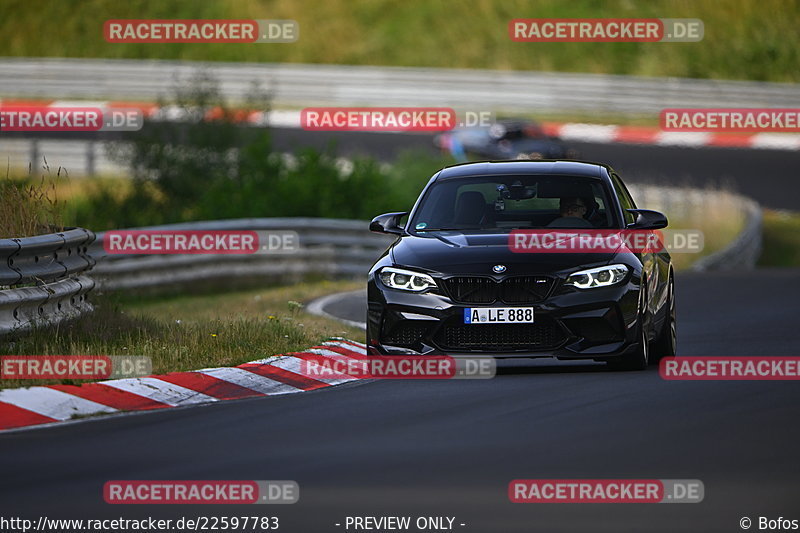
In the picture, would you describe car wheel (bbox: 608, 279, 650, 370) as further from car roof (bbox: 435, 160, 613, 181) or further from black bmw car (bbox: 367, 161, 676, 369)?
car roof (bbox: 435, 160, 613, 181)

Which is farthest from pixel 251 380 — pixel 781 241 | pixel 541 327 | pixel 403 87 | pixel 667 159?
pixel 403 87

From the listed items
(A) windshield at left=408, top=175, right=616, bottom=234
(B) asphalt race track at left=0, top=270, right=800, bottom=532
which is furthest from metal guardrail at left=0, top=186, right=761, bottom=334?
(B) asphalt race track at left=0, top=270, right=800, bottom=532

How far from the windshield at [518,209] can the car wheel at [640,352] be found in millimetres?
874

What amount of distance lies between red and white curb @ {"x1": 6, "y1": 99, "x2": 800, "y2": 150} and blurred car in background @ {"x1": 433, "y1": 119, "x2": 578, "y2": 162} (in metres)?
1.98

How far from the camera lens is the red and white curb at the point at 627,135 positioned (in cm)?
4322

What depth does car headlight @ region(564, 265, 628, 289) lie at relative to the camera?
11.9 m

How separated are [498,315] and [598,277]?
743 mm

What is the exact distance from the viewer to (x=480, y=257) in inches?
475

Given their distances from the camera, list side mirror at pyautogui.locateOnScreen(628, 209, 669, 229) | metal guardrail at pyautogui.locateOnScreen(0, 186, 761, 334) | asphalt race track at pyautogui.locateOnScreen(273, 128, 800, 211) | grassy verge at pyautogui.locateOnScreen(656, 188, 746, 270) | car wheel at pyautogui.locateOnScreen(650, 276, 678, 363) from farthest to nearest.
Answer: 1. asphalt race track at pyautogui.locateOnScreen(273, 128, 800, 211)
2. grassy verge at pyautogui.locateOnScreen(656, 188, 746, 270)
3. metal guardrail at pyautogui.locateOnScreen(0, 186, 761, 334)
4. car wheel at pyautogui.locateOnScreen(650, 276, 678, 363)
5. side mirror at pyautogui.locateOnScreen(628, 209, 669, 229)

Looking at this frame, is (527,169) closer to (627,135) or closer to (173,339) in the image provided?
(173,339)

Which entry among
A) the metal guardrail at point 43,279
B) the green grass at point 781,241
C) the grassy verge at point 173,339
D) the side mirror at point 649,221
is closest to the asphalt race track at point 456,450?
the side mirror at point 649,221

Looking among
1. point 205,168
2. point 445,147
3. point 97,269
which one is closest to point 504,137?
point 445,147

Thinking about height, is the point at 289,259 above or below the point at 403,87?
below

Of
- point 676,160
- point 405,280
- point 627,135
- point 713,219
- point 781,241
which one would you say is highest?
point 627,135
